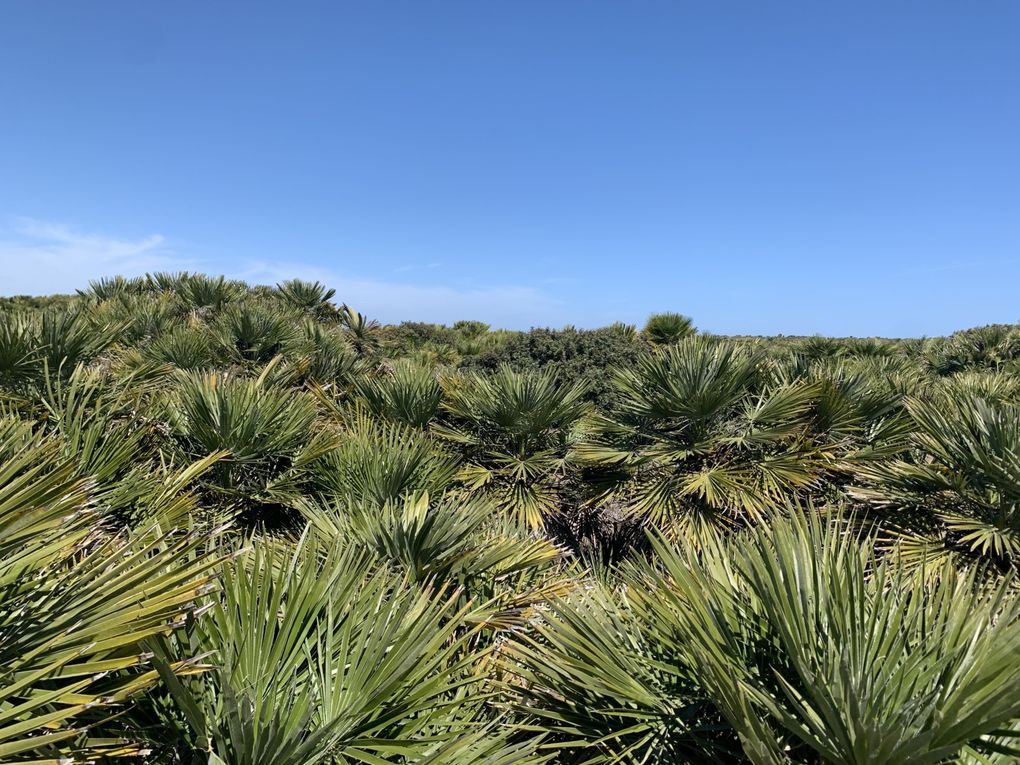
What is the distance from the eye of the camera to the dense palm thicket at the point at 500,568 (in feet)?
4.29

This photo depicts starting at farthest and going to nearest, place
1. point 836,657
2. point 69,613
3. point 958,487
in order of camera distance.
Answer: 1. point 958,487
2. point 836,657
3. point 69,613

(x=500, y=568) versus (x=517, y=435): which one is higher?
(x=517, y=435)

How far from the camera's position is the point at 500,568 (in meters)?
3.12

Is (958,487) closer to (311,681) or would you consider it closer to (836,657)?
(836,657)

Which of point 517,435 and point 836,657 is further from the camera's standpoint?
point 517,435

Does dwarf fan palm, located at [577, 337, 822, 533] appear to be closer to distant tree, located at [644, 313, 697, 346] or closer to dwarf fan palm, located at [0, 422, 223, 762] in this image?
dwarf fan palm, located at [0, 422, 223, 762]

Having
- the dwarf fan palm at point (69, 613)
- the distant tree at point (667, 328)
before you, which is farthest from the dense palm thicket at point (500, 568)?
the distant tree at point (667, 328)

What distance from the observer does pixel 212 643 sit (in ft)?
5.12

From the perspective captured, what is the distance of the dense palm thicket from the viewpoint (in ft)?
4.29

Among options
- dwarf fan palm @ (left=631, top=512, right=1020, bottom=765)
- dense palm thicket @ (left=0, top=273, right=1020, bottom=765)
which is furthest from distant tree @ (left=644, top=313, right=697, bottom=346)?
dwarf fan palm @ (left=631, top=512, right=1020, bottom=765)

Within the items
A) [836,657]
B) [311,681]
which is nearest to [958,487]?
[836,657]

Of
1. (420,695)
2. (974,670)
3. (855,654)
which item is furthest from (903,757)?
(420,695)

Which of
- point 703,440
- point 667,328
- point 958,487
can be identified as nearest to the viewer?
point 958,487

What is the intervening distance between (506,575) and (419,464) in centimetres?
161
